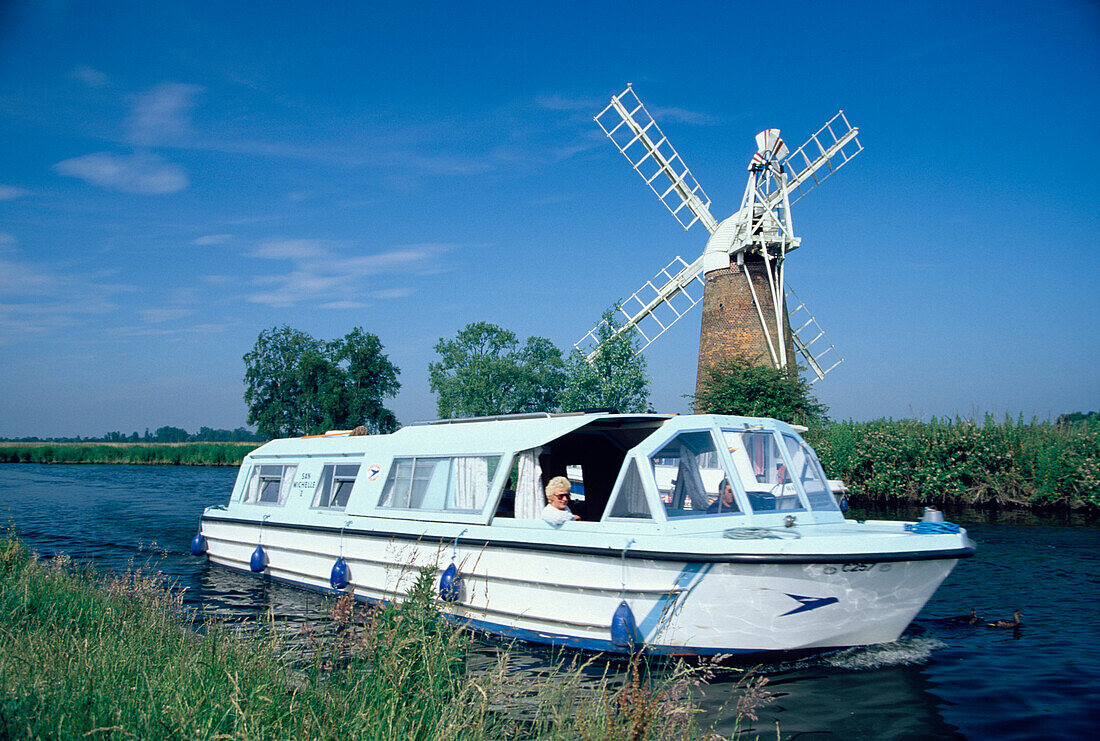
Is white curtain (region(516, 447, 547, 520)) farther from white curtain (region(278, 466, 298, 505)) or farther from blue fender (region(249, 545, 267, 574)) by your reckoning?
blue fender (region(249, 545, 267, 574))

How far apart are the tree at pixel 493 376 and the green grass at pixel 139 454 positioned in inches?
597

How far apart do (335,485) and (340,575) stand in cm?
190

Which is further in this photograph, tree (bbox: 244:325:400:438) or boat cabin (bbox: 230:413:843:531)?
tree (bbox: 244:325:400:438)

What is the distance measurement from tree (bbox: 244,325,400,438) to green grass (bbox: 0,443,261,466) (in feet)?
32.4

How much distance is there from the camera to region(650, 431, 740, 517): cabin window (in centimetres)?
795

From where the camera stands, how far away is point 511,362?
175 ft

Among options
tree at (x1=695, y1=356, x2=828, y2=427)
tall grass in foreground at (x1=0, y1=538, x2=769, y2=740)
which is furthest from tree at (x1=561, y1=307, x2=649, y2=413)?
tall grass in foreground at (x1=0, y1=538, x2=769, y2=740)

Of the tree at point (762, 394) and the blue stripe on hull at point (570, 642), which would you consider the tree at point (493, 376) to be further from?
the blue stripe on hull at point (570, 642)

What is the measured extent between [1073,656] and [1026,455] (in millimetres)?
14457

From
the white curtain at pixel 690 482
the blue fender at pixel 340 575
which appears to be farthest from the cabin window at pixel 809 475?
the blue fender at pixel 340 575

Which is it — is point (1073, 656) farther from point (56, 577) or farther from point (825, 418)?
point (825, 418)

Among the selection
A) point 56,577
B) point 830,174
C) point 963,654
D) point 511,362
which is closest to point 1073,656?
point 963,654

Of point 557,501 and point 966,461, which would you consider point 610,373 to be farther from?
point 557,501

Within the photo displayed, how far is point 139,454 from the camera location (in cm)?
5272
